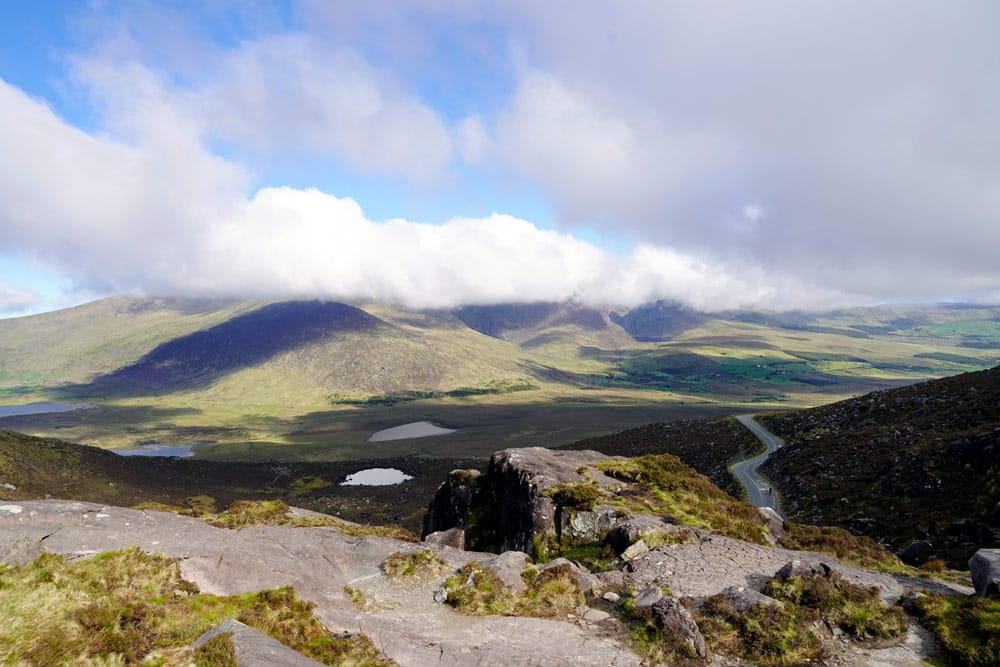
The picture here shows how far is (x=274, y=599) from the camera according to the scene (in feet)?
49.1

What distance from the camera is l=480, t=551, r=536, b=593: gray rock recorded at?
1794cm

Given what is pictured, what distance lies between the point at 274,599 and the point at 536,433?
7303 inches

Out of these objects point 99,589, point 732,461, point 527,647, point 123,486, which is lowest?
point 123,486

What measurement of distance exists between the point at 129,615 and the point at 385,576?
8.82 metres

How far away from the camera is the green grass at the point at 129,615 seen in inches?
400

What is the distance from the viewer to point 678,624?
14.2 m

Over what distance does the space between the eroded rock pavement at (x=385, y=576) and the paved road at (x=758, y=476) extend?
28.8m

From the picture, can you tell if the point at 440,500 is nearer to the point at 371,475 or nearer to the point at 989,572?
the point at 989,572

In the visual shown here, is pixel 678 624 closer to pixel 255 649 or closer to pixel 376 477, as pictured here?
pixel 255 649

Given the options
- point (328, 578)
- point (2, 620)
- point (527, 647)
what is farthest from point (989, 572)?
point (2, 620)

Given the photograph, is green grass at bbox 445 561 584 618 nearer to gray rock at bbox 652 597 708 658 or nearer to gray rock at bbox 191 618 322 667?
gray rock at bbox 652 597 708 658

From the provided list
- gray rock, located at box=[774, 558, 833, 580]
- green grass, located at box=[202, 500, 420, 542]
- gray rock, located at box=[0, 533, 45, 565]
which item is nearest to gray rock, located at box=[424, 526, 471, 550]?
green grass, located at box=[202, 500, 420, 542]

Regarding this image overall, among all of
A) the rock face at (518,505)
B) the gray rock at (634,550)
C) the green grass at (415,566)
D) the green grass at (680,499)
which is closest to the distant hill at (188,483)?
the rock face at (518,505)

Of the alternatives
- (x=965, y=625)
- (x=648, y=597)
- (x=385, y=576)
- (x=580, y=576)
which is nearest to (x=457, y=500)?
(x=385, y=576)
